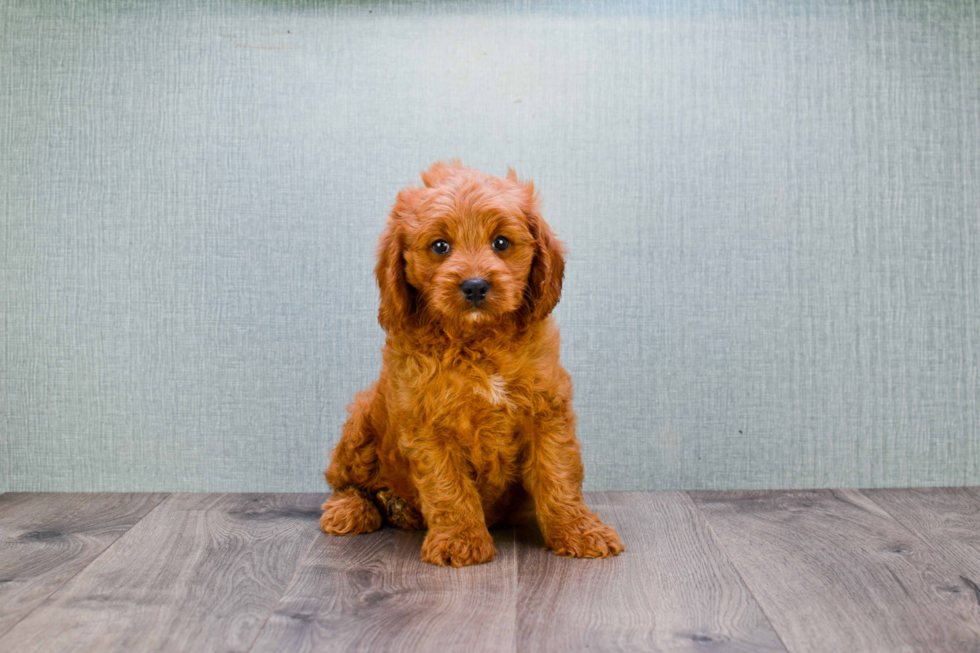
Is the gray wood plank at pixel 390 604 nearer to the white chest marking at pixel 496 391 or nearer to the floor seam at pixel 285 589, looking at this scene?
the floor seam at pixel 285 589

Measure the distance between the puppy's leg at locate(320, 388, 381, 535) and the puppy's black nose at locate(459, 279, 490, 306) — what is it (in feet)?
1.71

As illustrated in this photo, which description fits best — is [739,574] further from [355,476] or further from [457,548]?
[355,476]

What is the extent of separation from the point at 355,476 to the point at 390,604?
0.56 m

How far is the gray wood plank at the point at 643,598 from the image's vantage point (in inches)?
57.7

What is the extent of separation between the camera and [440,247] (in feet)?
5.93

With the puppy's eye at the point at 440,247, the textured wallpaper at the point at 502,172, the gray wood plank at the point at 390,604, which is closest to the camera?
the gray wood plank at the point at 390,604

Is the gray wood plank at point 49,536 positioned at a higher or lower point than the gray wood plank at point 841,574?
higher

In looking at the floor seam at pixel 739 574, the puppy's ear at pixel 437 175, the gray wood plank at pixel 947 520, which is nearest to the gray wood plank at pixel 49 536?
the puppy's ear at pixel 437 175

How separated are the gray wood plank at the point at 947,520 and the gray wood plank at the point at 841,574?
30 millimetres

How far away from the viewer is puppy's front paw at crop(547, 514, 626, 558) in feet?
6.19

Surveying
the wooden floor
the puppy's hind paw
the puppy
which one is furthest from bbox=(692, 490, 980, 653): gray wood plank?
the puppy's hind paw

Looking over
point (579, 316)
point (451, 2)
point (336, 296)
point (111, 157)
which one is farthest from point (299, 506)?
point (451, 2)

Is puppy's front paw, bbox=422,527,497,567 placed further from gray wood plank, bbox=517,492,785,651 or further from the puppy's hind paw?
the puppy's hind paw

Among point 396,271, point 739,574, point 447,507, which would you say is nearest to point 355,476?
point 447,507
